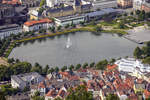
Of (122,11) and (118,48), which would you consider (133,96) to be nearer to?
(118,48)

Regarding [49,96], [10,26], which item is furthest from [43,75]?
[10,26]

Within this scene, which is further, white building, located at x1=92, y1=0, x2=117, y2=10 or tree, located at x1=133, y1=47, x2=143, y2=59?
white building, located at x1=92, y1=0, x2=117, y2=10

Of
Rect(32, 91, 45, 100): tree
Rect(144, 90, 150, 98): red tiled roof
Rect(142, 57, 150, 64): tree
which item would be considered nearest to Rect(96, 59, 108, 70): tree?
Rect(142, 57, 150, 64): tree

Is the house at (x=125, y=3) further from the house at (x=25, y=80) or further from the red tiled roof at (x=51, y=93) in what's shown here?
the red tiled roof at (x=51, y=93)

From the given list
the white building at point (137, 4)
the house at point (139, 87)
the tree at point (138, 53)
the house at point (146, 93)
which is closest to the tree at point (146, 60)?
the tree at point (138, 53)

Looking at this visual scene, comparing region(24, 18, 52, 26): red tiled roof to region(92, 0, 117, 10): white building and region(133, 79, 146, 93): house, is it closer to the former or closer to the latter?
region(92, 0, 117, 10): white building

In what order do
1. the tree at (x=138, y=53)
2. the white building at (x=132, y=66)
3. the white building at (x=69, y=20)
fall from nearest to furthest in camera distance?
the white building at (x=132, y=66), the tree at (x=138, y=53), the white building at (x=69, y=20)
